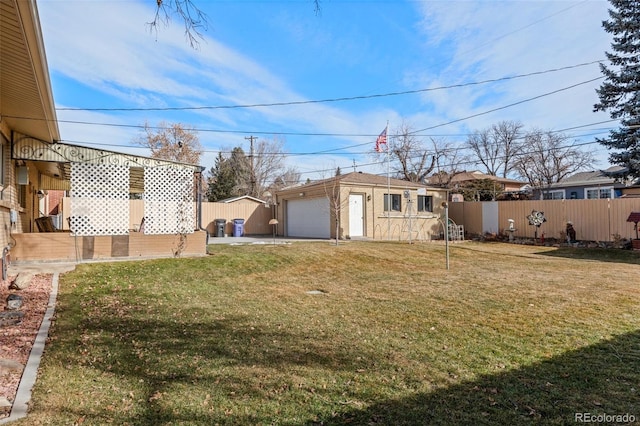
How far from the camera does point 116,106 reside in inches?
695

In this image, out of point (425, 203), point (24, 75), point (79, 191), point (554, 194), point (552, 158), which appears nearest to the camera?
point (24, 75)

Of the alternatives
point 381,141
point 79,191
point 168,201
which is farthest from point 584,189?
point 79,191

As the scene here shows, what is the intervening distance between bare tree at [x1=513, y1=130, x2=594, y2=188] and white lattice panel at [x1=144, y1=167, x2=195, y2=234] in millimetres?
33334

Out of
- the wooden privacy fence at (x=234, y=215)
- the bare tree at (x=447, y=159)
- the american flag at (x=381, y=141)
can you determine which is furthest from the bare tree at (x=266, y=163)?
the american flag at (x=381, y=141)

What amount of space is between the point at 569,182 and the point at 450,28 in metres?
24.3

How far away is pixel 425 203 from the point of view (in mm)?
21797

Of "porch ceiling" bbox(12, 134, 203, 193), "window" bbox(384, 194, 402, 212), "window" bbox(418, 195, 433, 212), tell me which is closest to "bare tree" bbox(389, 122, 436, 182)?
"window" bbox(418, 195, 433, 212)

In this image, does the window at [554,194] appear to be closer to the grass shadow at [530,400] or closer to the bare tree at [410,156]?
the bare tree at [410,156]

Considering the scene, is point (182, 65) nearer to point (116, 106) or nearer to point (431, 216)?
point (116, 106)

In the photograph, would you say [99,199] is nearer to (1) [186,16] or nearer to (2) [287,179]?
(1) [186,16]

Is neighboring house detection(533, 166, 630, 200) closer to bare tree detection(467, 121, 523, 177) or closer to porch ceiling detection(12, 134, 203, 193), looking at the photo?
bare tree detection(467, 121, 523, 177)

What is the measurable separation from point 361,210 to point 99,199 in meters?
11.8

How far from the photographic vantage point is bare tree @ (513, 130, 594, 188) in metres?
35.8

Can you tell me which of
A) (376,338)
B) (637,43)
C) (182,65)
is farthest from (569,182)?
(376,338)
